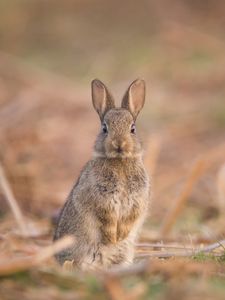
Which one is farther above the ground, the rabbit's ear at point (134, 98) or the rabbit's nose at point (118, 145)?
the rabbit's ear at point (134, 98)

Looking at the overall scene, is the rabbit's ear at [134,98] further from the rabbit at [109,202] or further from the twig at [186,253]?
the twig at [186,253]

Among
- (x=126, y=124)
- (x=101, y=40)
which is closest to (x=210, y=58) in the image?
(x=101, y=40)

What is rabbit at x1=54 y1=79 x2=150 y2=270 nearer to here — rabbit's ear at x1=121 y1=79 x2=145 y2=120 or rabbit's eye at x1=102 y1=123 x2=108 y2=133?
rabbit's eye at x1=102 y1=123 x2=108 y2=133

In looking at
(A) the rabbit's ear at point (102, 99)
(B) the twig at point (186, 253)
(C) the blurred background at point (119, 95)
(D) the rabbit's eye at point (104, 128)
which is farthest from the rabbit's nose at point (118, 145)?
(C) the blurred background at point (119, 95)

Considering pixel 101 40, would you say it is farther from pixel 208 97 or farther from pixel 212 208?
pixel 212 208

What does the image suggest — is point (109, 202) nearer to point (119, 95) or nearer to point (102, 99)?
point (102, 99)

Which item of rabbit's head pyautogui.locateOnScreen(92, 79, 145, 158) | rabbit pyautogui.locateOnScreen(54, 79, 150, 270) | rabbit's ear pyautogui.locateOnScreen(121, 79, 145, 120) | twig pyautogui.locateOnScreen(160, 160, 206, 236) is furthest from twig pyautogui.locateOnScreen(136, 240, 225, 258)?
twig pyautogui.locateOnScreen(160, 160, 206, 236)
